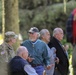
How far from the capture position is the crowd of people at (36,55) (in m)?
7.33

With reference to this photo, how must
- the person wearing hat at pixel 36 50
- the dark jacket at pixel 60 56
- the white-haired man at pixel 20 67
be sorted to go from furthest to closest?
the dark jacket at pixel 60 56 < the person wearing hat at pixel 36 50 < the white-haired man at pixel 20 67

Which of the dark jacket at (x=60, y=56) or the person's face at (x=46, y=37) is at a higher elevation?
the person's face at (x=46, y=37)

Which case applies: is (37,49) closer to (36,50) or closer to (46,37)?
(36,50)

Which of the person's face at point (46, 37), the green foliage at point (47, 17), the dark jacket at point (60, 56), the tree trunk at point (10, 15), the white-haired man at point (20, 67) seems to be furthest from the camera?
the green foliage at point (47, 17)

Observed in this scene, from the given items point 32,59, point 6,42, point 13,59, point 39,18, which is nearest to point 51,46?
point 32,59

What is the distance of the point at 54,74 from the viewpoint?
9.73 metres

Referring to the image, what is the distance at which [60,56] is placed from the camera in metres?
9.72

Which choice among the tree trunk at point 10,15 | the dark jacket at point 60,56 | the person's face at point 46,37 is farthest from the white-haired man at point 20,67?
the tree trunk at point 10,15

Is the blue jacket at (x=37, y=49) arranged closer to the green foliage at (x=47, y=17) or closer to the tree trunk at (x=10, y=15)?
the tree trunk at (x=10, y=15)

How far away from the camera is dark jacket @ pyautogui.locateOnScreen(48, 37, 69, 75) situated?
31.8ft

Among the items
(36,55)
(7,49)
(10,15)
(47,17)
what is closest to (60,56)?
(36,55)

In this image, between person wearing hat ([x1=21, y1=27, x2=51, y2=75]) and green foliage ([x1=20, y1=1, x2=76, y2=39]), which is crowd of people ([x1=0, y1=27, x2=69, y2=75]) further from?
green foliage ([x1=20, y1=1, x2=76, y2=39])

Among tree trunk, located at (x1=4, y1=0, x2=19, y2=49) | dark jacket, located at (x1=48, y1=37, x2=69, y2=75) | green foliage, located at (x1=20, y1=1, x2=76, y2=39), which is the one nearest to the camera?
dark jacket, located at (x1=48, y1=37, x2=69, y2=75)

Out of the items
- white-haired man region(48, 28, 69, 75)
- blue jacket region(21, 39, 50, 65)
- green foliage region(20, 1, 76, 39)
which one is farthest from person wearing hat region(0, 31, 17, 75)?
green foliage region(20, 1, 76, 39)
